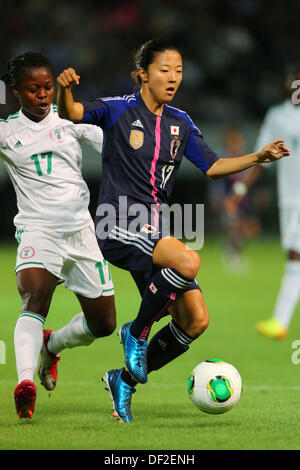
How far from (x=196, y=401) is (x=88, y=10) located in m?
19.8

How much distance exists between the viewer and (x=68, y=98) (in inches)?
171

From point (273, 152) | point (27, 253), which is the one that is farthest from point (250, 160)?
point (27, 253)

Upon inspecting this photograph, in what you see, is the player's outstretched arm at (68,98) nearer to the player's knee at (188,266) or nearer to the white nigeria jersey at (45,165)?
the white nigeria jersey at (45,165)

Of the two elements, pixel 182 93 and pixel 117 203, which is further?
pixel 182 93

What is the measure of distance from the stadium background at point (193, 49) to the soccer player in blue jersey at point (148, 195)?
15329 mm

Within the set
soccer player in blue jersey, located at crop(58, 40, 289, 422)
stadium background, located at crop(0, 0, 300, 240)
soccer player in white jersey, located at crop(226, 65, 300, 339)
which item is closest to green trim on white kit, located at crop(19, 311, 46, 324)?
soccer player in blue jersey, located at crop(58, 40, 289, 422)

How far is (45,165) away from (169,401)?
1.68 metres

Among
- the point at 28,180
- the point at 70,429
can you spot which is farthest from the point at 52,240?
the point at 70,429

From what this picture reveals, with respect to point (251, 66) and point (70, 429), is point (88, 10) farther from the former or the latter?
point (70, 429)

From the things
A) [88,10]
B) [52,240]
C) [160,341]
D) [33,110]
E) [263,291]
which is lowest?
[263,291]

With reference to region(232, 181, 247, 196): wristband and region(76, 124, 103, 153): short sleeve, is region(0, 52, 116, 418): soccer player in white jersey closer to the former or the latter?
region(76, 124, 103, 153): short sleeve

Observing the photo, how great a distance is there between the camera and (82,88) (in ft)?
68.8

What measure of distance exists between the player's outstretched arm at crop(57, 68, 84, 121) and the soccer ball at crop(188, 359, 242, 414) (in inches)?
62.3

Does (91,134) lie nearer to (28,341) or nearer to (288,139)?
(28,341)
